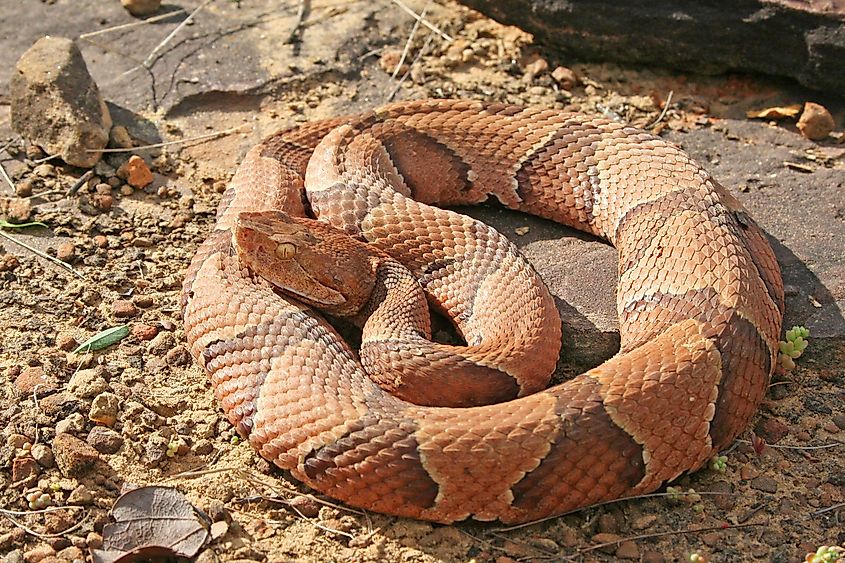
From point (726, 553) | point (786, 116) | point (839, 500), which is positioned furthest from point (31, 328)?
point (786, 116)

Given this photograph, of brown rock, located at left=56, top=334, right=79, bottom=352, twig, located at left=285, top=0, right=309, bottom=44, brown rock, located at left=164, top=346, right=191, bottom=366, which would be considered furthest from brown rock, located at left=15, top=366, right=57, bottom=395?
twig, located at left=285, top=0, right=309, bottom=44

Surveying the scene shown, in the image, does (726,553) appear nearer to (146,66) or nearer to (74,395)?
(74,395)

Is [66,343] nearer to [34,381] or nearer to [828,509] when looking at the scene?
[34,381]

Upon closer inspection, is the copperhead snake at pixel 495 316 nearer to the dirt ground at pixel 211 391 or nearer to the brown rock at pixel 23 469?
the dirt ground at pixel 211 391

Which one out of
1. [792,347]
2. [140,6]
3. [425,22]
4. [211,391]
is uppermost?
[425,22]

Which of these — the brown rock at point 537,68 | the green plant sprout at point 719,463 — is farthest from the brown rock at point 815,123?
the green plant sprout at point 719,463

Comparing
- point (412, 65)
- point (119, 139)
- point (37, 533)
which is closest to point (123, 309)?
point (37, 533)

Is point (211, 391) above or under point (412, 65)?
under
